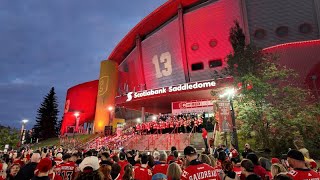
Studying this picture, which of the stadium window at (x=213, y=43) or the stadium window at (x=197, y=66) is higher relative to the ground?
the stadium window at (x=213, y=43)

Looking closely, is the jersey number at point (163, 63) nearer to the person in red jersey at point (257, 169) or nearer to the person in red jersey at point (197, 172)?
the person in red jersey at point (257, 169)

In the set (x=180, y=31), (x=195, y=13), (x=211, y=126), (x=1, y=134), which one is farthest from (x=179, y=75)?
(x=1, y=134)

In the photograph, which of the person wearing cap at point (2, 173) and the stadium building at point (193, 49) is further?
the stadium building at point (193, 49)

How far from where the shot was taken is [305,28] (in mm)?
31234

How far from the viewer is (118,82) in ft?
→ 169

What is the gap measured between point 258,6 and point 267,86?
22.3 m

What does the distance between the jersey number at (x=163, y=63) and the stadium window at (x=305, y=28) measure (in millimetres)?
19399

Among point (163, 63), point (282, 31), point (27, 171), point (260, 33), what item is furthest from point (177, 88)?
point (27, 171)

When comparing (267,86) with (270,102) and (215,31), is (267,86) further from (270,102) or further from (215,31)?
(215,31)

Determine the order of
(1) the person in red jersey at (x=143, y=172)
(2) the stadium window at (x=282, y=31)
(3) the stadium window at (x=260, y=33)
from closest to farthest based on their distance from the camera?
(1) the person in red jersey at (x=143, y=172), (2) the stadium window at (x=282, y=31), (3) the stadium window at (x=260, y=33)

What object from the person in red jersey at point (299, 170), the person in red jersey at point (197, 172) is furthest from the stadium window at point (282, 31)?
the person in red jersey at point (197, 172)

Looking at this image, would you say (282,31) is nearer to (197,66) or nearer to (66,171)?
(197,66)

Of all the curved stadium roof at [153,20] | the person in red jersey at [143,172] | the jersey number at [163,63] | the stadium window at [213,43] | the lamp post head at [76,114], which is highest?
the curved stadium roof at [153,20]

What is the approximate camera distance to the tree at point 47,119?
6938 cm
